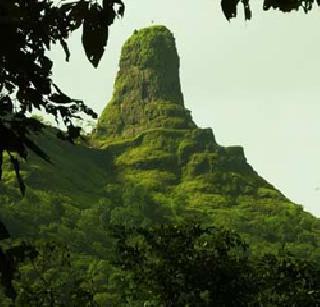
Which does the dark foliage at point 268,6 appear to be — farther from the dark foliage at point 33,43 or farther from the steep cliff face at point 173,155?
the steep cliff face at point 173,155

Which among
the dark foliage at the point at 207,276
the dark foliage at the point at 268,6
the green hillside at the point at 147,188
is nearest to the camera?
the dark foliage at the point at 268,6

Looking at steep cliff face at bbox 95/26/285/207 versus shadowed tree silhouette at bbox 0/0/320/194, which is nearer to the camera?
shadowed tree silhouette at bbox 0/0/320/194

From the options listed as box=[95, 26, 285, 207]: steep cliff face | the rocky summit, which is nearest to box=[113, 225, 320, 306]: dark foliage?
the rocky summit

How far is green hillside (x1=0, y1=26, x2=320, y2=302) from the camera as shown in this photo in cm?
A: 13550

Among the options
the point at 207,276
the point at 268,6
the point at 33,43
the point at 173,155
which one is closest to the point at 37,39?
the point at 33,43

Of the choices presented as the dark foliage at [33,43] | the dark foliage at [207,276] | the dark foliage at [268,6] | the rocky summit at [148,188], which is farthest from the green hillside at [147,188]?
the dark foliage at [268,6]

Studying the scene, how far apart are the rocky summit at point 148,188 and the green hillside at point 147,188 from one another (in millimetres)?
218

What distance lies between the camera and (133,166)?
179 metres

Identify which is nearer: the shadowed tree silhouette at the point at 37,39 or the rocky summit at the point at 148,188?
the shadowed tree silhouette at the point at 37,39

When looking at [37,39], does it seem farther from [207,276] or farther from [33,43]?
[207,276]

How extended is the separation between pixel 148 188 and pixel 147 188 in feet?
1.44

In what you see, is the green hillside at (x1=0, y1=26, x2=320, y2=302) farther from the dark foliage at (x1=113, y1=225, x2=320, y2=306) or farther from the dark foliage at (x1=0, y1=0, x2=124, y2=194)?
the dark foliage at (x1=0, y1=0, x2=124, y2=194)

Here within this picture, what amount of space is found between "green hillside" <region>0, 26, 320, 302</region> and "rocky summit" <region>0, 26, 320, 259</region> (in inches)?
8.6

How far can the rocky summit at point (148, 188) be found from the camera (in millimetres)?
136500
